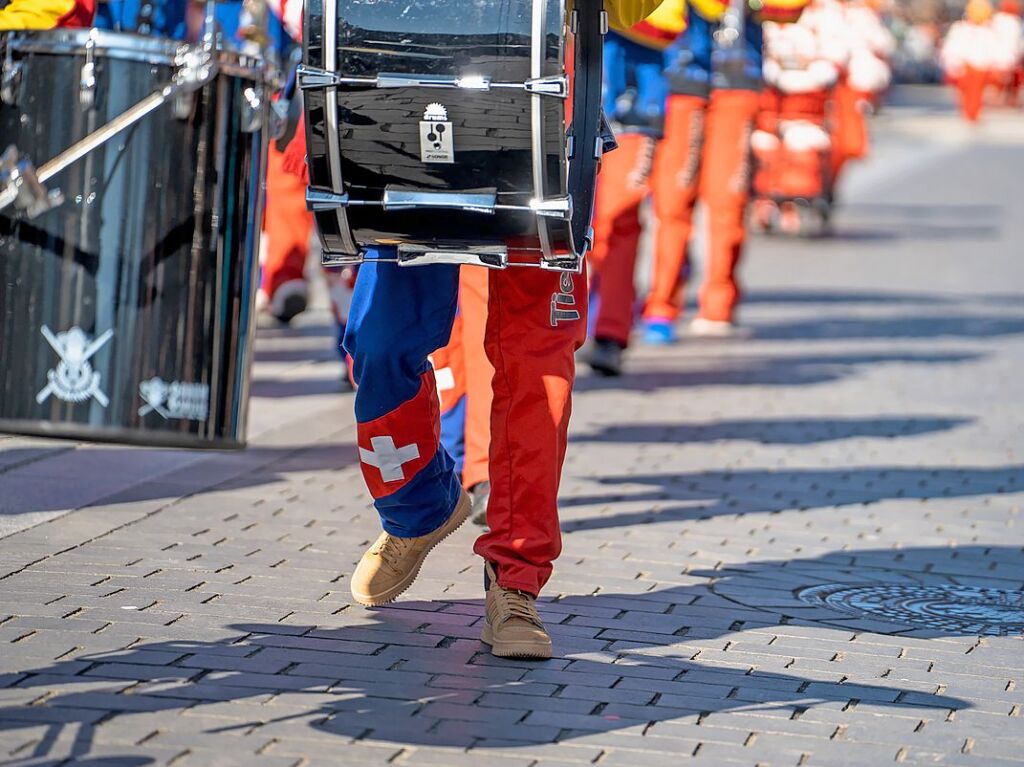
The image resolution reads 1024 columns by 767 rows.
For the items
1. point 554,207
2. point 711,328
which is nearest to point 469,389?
point 554,207

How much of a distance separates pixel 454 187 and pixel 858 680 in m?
1.34

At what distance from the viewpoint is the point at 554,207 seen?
12.5 feet

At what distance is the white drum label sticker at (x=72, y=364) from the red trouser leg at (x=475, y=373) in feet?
3.80

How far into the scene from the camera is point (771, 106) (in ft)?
48.4

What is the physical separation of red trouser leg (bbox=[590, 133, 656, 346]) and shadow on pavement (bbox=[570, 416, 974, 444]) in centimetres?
90

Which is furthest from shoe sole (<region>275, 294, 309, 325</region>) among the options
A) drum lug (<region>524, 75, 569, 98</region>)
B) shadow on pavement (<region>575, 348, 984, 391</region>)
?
drum lug (<region>524, 75, 569, 98</region>)

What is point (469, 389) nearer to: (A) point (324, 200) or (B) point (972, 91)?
(A) point (324, 200)

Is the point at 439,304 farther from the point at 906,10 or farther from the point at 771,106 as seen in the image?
the point at 906,10

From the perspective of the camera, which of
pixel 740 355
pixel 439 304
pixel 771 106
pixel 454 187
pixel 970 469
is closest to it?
pixel 454 187

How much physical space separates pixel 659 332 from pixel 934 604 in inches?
196

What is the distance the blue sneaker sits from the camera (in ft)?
32.0

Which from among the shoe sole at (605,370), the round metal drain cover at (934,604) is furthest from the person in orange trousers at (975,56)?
the round metal drain cover at (934,604)

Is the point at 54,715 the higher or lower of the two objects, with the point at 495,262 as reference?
lower

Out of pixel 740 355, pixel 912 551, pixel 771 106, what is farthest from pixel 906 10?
pixel 912 551
